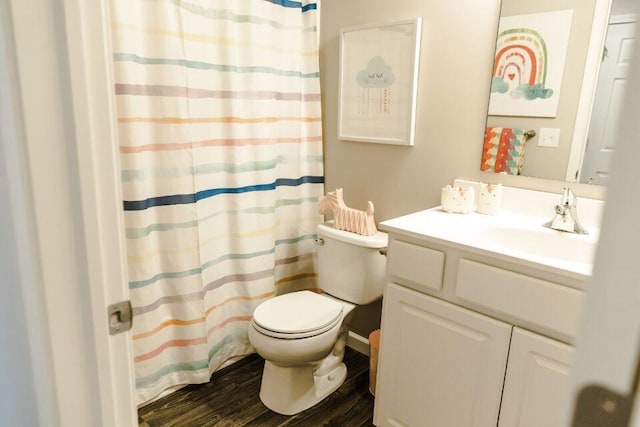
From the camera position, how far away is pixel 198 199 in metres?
1.92

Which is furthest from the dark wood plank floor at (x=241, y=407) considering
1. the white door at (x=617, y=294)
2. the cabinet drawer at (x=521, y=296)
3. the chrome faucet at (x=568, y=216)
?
the white door at (x=617, y=294)

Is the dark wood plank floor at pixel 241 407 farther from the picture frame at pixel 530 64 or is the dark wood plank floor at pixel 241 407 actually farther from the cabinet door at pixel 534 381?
the picture frame at pixel 530 64

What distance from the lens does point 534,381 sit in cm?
128

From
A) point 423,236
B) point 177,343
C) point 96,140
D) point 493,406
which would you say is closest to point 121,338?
point 96,140

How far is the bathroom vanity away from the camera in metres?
1.24

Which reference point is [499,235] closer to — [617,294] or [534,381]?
[534,381]

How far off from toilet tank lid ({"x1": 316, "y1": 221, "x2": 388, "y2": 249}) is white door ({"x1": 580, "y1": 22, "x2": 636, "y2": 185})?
82cm

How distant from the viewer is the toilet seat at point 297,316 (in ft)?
5.78

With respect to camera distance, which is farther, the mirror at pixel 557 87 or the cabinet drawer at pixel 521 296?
the mirror at pixel 557 87

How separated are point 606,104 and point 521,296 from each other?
0.76 metres

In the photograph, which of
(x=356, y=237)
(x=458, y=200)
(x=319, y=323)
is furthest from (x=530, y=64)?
(x=319, y=323)

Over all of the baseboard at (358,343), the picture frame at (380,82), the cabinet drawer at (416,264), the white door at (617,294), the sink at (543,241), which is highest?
the picture frame at (380,82)

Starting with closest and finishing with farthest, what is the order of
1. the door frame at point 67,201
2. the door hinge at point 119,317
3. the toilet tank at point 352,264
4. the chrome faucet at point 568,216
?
the door frame at point 67,201, the door hinge at point 119,317, the chrome faucet at point 568,216, the toilet tank at point 352,264

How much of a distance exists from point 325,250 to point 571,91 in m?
1.21
